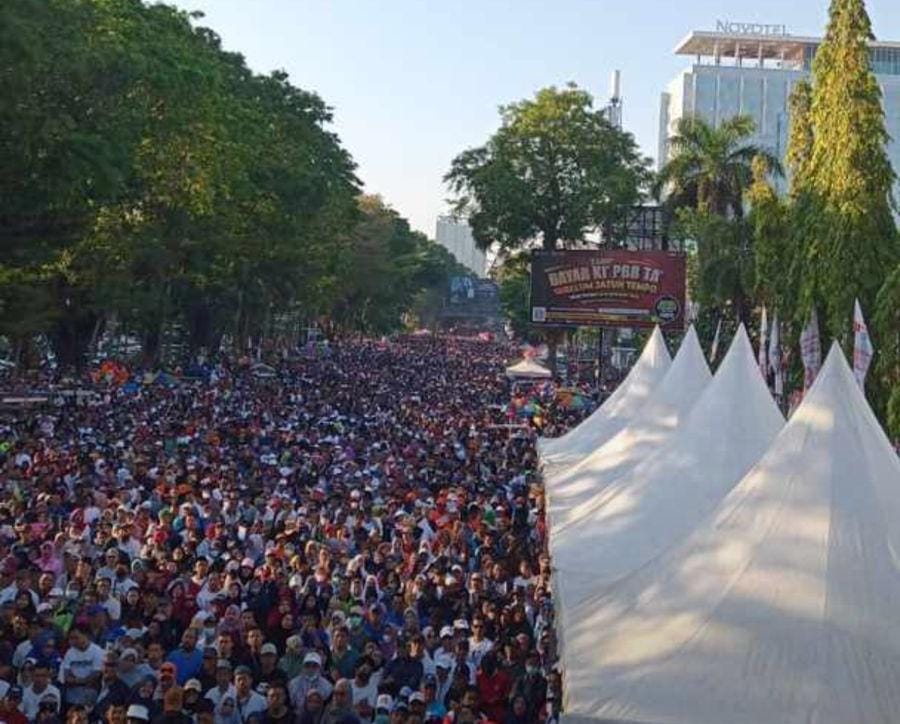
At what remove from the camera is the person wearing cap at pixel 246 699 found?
856 cm

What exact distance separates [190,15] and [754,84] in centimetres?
8151

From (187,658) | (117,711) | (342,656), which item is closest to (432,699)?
(342,656)

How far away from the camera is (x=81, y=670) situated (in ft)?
30.3

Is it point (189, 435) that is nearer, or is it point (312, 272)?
point (189, 435)

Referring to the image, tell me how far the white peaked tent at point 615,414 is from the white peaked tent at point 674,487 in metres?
4.94

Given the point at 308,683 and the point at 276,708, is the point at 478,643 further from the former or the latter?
the point at 276,708

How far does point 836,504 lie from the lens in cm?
933

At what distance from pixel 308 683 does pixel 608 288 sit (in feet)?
91.9

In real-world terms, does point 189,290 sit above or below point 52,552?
above

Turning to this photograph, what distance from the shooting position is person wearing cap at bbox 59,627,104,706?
29.7 ft

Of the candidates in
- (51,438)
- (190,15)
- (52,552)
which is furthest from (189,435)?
(190,15)

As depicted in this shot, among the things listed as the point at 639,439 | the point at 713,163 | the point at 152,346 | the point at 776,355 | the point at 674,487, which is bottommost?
the point at 674,487

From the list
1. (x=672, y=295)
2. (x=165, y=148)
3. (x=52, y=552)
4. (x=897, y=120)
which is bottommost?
(x=52, y=552)

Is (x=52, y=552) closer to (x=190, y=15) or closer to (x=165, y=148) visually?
(x=165, y=148)
